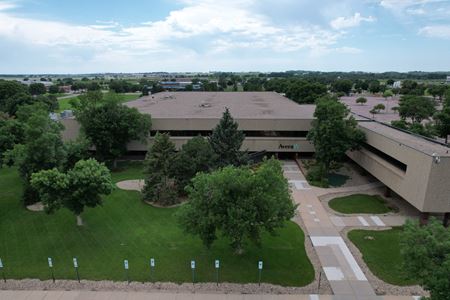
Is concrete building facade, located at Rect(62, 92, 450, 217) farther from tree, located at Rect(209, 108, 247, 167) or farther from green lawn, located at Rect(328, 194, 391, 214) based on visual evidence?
tree, located at Rect(209, 108, 247, 167)

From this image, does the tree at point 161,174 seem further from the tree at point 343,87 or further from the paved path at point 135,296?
the tree at point 343,87

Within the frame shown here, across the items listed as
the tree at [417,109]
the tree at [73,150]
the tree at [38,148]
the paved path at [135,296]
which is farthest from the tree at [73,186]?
the tree at [417,109]

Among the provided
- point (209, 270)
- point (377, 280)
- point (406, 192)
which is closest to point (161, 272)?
point (209, 270)

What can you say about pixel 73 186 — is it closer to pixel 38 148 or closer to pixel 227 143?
pixel 38 148

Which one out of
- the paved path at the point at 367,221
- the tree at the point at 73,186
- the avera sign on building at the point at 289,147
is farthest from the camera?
the avera sign on building at the point at 289,147

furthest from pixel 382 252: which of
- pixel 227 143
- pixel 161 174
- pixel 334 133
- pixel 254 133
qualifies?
pixel 254 133

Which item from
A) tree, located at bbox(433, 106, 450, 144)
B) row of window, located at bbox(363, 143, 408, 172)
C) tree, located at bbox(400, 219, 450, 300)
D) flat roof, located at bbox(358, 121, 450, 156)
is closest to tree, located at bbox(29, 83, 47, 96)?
flat roof, located at bbox(358, 121, 450, 156)
